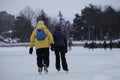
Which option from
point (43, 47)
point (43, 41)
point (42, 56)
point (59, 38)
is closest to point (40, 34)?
point (43, 41)

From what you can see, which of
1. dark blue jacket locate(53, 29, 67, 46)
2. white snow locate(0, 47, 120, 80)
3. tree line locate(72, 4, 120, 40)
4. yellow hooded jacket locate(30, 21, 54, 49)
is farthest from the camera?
tree line locate(72, 4, 120, 40)

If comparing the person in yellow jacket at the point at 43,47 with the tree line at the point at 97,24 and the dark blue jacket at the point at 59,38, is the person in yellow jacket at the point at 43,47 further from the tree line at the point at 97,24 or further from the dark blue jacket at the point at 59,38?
the tree line at the point at 97,24

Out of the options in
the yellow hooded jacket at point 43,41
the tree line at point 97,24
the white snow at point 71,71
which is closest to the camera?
the white snow at point 71,71

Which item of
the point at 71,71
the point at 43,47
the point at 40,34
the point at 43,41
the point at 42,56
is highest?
the point at 40,34

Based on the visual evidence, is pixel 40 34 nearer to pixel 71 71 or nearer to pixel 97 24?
pixel 71 71

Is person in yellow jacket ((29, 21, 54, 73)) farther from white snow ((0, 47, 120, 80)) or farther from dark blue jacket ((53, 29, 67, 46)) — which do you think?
dark blue jacket ((53, 29, 67, 46))

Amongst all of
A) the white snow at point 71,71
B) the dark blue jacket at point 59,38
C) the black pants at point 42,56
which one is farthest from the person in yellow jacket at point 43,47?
the dark blue jacket at point 59,38

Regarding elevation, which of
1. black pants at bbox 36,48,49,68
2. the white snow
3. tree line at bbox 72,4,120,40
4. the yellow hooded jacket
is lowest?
the white snow

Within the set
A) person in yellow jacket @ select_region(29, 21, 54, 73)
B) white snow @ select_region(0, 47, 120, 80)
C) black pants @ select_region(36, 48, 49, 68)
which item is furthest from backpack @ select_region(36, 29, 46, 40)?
white snow @ select_region(0, 47, 120, 80)

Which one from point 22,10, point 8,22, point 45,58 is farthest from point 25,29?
point 45,58

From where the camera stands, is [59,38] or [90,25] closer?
[59,38]

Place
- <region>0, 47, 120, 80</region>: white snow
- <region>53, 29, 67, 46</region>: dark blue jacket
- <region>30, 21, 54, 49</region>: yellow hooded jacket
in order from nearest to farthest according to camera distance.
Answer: <region>0, 47, 120, 80</region>: white snow → <region>30, 21, 54, 49</region>: yellow hooded jacket → <region>53, 29, 67, 46</region>: dark blue jacket

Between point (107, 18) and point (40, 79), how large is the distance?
3946 inches

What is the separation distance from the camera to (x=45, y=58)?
13.0 m
